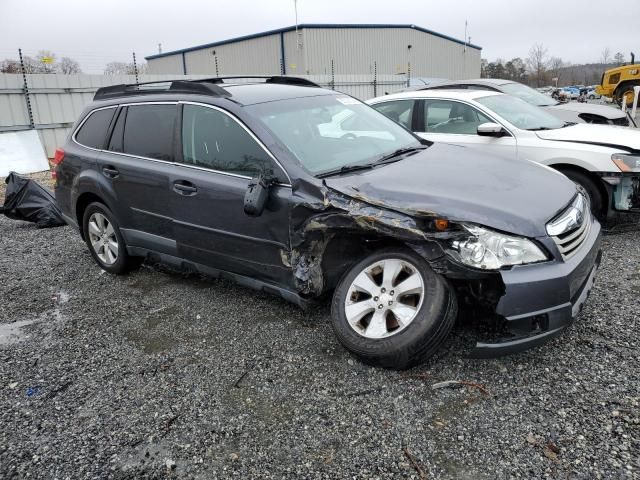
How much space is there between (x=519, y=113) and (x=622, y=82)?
61.6 feet

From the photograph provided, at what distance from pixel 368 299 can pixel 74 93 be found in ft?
40.1

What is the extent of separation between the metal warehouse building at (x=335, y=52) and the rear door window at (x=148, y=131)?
24.7 metres

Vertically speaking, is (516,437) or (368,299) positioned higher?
(368,299)

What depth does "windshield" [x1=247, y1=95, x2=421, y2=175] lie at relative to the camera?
352 centimetres

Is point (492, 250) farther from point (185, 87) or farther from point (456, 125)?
point (456, 125)

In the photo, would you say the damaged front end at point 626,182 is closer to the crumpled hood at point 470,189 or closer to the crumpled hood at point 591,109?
the crumpled hood at point 470,189

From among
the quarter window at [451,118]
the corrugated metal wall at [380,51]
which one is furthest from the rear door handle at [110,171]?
the corrugated metal wall at [380,51]

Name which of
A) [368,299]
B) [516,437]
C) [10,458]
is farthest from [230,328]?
[516,437]

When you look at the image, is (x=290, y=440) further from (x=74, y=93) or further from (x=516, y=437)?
(x=74, y=93)

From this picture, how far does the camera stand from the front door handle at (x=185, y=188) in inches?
149

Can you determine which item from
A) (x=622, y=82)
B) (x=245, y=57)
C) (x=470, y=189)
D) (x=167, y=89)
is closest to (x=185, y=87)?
(x=167, y=89)

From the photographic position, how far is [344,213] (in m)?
3.04

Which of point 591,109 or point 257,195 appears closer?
point 257,195

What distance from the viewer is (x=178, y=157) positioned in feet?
13.0
